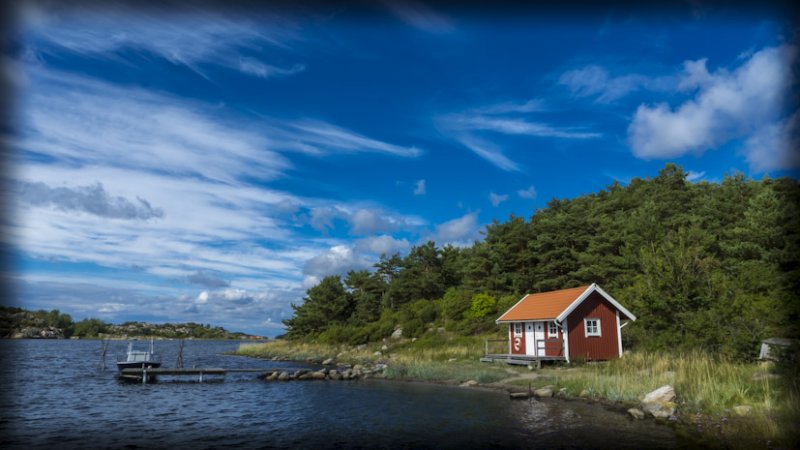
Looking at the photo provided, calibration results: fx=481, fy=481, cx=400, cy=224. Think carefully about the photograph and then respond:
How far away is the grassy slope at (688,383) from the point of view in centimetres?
1353

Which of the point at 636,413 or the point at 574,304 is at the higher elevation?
the point at 574,304

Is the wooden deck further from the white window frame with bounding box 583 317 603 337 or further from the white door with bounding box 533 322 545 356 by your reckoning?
the white window frame with bounding box 583 317 603 337

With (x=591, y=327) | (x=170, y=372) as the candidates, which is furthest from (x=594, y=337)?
(x=170, y=372)

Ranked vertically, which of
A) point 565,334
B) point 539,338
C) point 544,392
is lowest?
point 544,392

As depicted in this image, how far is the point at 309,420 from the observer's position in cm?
1947

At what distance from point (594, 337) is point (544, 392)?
9.49 metres

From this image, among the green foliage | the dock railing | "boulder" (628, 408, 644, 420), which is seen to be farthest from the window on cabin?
the green foliage

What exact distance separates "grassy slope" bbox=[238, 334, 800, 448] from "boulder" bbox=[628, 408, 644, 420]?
121 cm

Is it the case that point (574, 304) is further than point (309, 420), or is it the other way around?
point (574, 304)

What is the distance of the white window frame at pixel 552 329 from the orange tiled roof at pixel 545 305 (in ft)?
2.45

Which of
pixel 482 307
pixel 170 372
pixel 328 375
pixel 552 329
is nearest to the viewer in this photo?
pixel 552 329

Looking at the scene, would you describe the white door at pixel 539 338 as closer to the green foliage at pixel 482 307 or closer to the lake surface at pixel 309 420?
the lake surface at pixel 309 420

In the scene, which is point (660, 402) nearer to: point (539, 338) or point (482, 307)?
point (539, 338)

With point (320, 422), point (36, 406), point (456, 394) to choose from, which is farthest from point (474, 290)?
point (36, 406)
